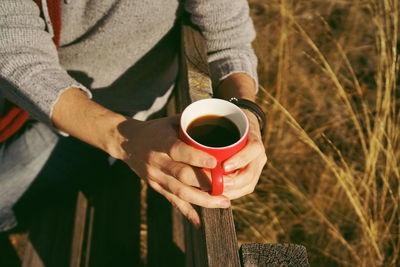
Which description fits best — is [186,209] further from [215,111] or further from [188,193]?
[215,111]

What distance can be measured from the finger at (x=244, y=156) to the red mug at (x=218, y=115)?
0.04 feet

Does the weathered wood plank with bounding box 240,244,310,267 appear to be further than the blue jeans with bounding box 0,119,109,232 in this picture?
No

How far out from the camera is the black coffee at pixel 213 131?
95cm

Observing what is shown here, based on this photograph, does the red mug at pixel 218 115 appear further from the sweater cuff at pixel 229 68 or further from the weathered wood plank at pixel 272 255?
the sweater cuff at pixel 229 68

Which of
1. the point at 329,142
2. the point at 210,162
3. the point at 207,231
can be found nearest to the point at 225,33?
the point at 329,142

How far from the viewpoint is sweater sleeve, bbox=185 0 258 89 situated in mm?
1301

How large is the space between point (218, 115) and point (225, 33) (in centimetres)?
55

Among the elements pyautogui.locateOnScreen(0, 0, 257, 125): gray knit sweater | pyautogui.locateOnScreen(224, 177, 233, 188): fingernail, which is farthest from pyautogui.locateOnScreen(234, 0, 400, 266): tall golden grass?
pyautogui.locateOnScreen(224, 177, 233, 188): fingernail

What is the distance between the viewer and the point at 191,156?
31.0 inches

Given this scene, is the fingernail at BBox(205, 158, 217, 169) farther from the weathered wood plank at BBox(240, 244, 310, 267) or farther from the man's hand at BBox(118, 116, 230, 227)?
the weathered wood plank at BBox(240, 244, 310, 267)

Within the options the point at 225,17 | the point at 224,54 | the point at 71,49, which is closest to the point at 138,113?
the point at 71,49

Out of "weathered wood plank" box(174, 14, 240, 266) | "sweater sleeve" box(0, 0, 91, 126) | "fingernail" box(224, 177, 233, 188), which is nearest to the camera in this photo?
"weathered wood plank" box(174, 14, 240, 266)

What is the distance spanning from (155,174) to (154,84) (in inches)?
31.8

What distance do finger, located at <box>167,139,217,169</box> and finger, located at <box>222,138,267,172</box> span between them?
0.05 m
